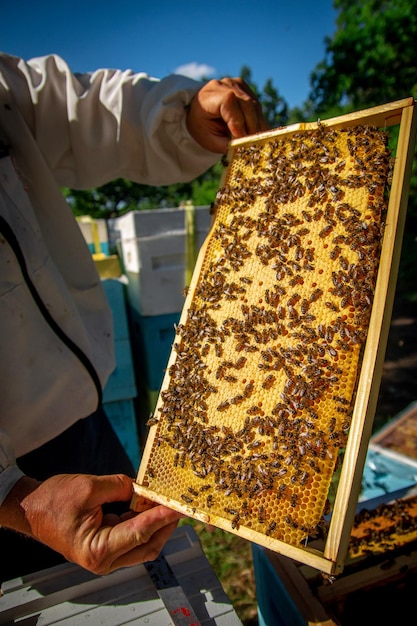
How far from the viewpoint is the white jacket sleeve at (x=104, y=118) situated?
2281mm

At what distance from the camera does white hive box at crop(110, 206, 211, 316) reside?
4242 millimetres

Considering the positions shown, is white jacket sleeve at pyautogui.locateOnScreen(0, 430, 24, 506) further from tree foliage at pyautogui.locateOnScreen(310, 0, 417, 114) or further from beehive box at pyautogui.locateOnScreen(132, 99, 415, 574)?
tree foliage at pyautogui.locateOnScreen(310, 0, 417, 114)

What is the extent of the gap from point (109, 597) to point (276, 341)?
1.30 metres

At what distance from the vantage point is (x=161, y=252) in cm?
434

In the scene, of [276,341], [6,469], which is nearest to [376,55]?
[276,341]

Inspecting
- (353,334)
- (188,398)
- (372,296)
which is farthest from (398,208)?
(188,398)

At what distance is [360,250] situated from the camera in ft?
4.84

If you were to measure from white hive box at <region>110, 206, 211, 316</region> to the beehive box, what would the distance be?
2464mm

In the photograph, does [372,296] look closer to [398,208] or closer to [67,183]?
[398,208]

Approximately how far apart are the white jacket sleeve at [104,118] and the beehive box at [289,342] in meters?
0.68

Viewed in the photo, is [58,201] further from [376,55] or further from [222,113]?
[376,55]

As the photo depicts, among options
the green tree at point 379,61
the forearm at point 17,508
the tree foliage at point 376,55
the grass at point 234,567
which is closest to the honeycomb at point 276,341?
the forearm at point 17,508

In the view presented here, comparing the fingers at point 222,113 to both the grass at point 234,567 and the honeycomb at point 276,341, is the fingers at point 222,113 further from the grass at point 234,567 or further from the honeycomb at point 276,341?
the grass at point 234,567

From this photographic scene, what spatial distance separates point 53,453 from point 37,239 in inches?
45.0
